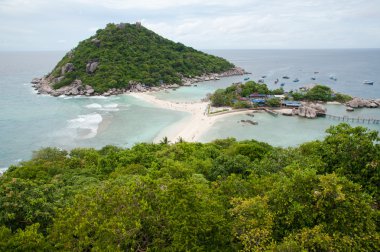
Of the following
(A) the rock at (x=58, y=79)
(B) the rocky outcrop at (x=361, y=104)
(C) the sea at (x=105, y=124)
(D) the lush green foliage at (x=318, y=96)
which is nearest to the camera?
(C) the sea at (x=105, y=124)

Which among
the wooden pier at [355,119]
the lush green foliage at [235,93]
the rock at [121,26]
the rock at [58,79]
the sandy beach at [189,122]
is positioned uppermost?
the rock at [121,26]

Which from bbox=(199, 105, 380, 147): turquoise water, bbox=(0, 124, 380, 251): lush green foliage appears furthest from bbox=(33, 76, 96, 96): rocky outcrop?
bbox=(0, 124, 380, 251): lush green foliage

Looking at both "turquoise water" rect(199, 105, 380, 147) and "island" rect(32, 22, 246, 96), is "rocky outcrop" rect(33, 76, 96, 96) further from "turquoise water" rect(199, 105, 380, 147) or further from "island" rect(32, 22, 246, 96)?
"turquoise water" rect(199, 105, 380, 147)

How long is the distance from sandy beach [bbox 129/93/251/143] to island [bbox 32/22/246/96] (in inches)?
616

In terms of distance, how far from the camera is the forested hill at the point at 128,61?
261 ft

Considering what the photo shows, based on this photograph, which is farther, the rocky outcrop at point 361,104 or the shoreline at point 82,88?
the shoreline at point 82,88

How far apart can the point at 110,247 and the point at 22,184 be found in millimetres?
6135

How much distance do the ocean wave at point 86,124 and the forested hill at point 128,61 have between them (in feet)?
75.5

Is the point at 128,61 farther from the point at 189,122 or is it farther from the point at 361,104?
the point at 361,104

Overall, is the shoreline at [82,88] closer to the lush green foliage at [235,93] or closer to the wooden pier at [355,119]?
the lush green foliage at [235,93]

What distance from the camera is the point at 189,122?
1927 inches

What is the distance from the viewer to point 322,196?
8.73 m

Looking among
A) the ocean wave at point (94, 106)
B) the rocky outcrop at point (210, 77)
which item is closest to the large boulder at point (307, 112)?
the ocean wave at point (94, 106)

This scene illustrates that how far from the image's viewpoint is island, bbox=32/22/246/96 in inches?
3024
